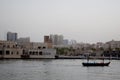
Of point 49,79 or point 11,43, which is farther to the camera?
point 11,43

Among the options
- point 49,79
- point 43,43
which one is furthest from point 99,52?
point 49,79

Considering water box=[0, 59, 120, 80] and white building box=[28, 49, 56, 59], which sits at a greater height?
white building box=[28, 49, 56, 59]

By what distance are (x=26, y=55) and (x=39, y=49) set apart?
4559mm

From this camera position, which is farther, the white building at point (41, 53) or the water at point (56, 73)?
the white building at point (41, 53)

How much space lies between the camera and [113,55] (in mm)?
135625

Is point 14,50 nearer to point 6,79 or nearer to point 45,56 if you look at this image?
point 45,56

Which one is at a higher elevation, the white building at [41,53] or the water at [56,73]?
the white building at [41,53]

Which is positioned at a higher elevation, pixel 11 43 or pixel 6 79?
pixel 11 43

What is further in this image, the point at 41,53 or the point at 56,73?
the point at 41,53

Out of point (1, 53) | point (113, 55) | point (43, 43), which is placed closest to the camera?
point (1, 53)

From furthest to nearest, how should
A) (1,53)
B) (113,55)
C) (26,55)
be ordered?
(113,55), (26,55), (1,53)

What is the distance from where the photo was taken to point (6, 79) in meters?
33.0

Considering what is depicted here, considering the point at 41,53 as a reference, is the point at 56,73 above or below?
below

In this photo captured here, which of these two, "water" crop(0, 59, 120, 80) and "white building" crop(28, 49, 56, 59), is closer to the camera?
"water" crop(0, 59, 120, 80)
